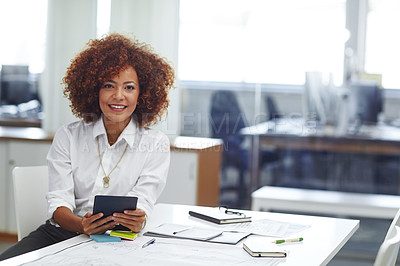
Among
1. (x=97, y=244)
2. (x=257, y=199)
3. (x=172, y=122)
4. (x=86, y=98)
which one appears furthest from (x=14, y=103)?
(x=97, y=244)

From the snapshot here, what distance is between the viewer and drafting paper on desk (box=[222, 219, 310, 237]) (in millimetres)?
2059

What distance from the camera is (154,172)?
7.64 ft

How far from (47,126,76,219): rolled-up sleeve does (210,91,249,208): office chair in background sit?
294 cm

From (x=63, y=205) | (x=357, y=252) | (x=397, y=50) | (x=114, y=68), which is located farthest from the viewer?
(x=397, y=50)

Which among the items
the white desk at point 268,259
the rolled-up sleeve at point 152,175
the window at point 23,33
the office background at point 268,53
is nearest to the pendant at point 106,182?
the rolled-up sleeve at point 152,175

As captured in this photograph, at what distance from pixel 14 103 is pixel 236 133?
2167 mm

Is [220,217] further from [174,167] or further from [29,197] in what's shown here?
[174,167]

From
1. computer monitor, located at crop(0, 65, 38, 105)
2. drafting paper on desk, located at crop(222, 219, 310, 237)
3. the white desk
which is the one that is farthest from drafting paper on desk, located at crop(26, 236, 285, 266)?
computer monitor, located at crop(0, 65, 38, 105)

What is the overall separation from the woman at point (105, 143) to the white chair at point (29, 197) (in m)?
0.11

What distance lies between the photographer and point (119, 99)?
7.74 ft

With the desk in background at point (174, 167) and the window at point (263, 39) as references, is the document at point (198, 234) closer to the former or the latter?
the desk in background at point (174, 167)

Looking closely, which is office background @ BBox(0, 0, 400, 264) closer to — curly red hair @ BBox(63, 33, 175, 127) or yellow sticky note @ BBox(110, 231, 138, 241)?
curly red hair @ BBox(63, 33, 175, 127)

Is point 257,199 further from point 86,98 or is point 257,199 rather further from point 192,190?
point 86,98

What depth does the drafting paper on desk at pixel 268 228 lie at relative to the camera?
2.06m
